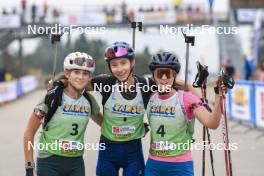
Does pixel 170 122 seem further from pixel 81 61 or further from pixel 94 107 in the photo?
pixel 81 61

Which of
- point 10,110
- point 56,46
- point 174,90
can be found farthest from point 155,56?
point 10,110

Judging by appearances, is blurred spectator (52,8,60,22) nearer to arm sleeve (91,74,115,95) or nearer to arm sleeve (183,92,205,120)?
arm sleeve (91,74,115,95)

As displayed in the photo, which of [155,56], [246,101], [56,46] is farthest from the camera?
[246,101]

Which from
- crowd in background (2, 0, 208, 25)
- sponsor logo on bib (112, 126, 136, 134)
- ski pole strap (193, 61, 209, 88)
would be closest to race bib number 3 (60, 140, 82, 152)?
sponsor logo on bib (112, 126, 136, 134)

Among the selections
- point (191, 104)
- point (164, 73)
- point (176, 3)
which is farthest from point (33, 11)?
point (191, 104)

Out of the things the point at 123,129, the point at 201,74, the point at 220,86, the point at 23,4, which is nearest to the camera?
the point at 220,86

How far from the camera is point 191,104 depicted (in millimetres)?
4258

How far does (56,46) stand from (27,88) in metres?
29.5

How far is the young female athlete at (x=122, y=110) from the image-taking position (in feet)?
14.8

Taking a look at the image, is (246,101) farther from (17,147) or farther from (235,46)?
(235,46)

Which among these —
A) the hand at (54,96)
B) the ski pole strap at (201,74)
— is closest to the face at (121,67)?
the hand at (54,96)

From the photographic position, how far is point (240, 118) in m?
14.6

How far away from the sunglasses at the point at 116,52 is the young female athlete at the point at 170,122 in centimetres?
28

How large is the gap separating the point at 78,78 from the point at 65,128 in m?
0.47
